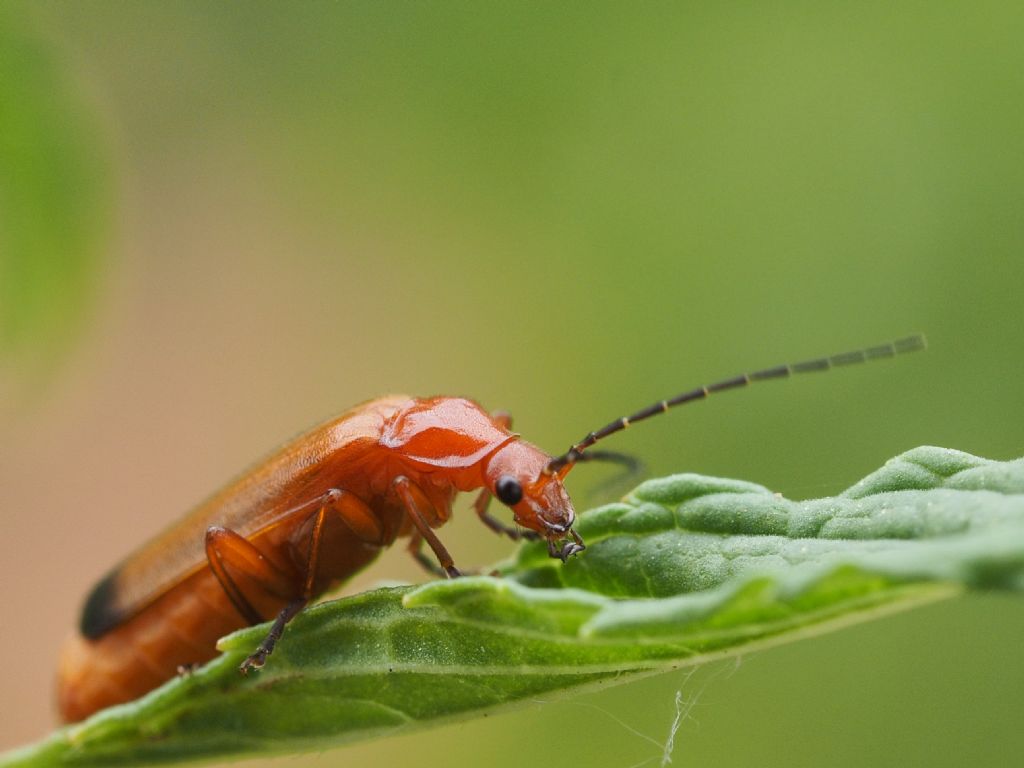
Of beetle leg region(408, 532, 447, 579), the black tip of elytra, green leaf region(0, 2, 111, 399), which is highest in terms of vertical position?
green leaf region(0, 2, 111, 399)

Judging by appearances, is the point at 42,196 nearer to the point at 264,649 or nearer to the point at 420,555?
the point at 264,649

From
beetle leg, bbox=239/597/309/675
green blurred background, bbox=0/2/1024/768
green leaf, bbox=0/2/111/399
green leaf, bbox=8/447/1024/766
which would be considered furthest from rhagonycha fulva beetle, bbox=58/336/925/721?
green blurred background, bbox=0/2/1024/768

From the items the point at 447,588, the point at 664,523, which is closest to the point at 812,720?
the point at 664,523

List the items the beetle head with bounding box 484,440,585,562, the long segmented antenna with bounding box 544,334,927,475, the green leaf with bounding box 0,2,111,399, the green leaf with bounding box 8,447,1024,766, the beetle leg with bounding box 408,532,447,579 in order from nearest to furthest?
the green leaf with bounding box 8,447,1024,766, the green leaf with bounding box 0,2,111,399, the long segmented antenna with bounding box 544,334,927,475, the beetle head with bounding box 484,440,585,562, the beetle leg with bounding box 408,532,447,579

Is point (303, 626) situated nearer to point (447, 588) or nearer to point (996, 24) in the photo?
point (447, 588)

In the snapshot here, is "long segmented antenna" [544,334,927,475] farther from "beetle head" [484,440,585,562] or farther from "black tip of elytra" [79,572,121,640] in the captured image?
"black tip of elytra" [79,572,121,640]

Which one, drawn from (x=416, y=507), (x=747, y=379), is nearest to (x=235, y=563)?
(x=416, y=507)
